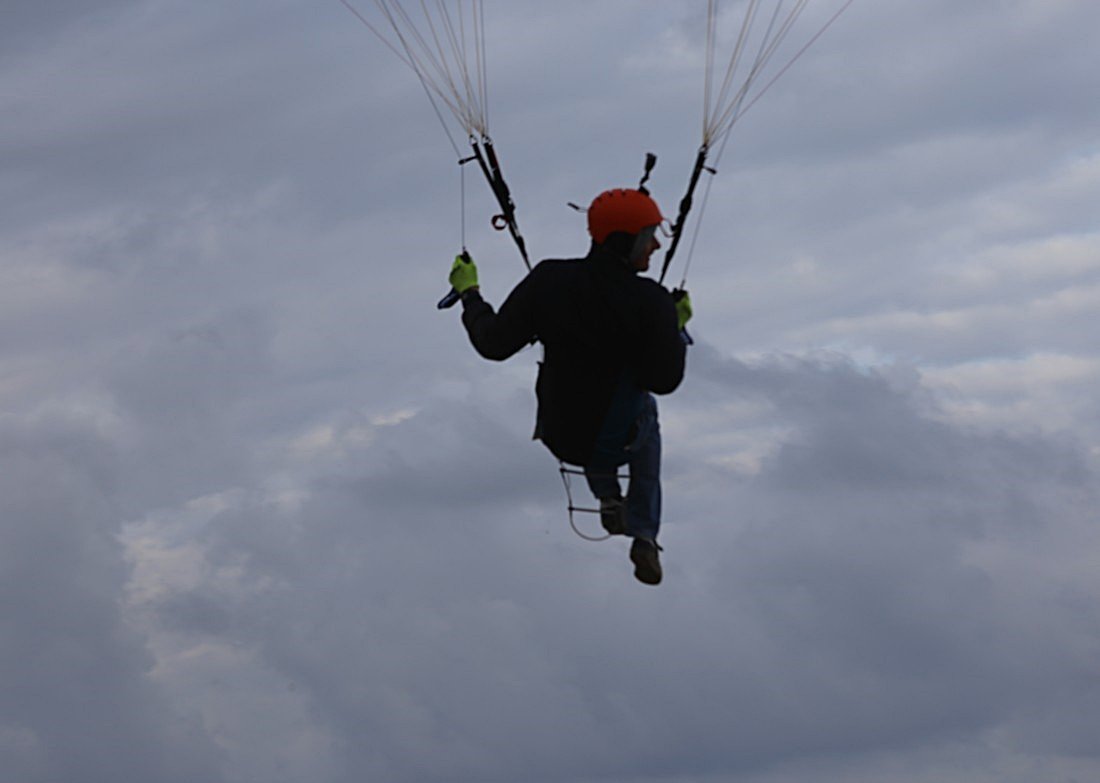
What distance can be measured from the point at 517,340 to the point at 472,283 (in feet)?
2.97

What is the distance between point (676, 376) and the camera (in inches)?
715

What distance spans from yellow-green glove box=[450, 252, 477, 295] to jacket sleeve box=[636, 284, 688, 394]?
176 centimetres

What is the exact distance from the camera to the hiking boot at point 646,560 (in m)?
18.7

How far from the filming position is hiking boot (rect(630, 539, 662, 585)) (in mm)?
18719

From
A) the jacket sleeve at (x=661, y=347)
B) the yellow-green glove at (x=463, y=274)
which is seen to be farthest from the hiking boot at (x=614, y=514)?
the yellow-green glove at (x=463, y=274)

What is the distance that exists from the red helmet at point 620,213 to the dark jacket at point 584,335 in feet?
0.74

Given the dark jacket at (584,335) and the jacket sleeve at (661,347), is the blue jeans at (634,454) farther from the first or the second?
the jacket sleeve at (661,347)

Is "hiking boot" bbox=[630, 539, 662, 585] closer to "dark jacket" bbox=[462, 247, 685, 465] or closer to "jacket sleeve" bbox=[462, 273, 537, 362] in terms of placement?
"dark jacket" bbox=[462, 247, 685, 465]

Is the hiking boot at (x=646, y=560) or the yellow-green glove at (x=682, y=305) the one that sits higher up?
the yellow-green glove at (x=682, y=305)

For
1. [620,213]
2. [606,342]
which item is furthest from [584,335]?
[620,213]

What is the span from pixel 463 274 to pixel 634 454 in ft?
7.32

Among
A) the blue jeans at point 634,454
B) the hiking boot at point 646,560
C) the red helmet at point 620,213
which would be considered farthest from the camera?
the hiking boot at point 646,560

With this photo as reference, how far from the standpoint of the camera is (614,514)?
19016 millimetres

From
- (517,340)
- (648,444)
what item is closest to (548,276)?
(517,340)
